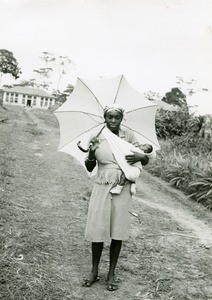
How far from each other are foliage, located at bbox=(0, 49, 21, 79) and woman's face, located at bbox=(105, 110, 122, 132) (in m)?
57.9

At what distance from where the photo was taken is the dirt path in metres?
3.75

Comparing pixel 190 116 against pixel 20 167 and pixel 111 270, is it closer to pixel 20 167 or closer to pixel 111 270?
pixel 20 167

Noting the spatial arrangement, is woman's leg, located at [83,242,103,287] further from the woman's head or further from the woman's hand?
the woman's head

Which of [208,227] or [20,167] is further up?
[208,227]

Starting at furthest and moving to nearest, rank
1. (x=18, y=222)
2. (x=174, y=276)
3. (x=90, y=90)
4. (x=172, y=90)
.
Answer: (x=172, y=90)
(x=18, y=222)
(x=174, y=276)
(x=90, y=90)

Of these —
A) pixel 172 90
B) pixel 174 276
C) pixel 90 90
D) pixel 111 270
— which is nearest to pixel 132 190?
pixel 111 270

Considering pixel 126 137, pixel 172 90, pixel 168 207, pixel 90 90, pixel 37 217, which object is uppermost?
pixel 90 90

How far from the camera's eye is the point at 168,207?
26.4ft

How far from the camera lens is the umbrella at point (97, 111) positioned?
389 cm

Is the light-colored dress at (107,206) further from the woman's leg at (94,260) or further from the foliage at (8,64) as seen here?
the foliage at (8,64)

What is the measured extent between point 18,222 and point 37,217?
1.63 ft

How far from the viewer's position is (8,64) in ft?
192

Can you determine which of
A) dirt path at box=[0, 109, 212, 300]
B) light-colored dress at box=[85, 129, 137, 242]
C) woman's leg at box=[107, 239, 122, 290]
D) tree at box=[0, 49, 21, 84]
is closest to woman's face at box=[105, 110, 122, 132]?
light-colored dress at box=[85, 129, 137, 242]

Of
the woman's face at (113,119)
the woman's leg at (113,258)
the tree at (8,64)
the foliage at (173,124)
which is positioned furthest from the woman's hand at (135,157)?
the tree at (8,64)
